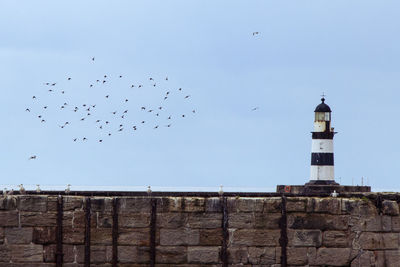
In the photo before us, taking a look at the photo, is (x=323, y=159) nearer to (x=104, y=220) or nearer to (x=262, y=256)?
(x=262, y=256)

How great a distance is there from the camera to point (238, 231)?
23625mm

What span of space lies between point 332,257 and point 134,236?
4323 mm

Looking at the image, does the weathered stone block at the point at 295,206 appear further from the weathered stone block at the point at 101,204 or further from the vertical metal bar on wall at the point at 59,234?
the vertical metal bar on wall at the point at 59,234

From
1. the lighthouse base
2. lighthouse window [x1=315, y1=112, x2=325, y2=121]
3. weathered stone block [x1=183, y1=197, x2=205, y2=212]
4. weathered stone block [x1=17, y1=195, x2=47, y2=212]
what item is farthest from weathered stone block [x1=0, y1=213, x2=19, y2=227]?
lighthouse window [x1=315, y1=112, x2=325, y2=121]

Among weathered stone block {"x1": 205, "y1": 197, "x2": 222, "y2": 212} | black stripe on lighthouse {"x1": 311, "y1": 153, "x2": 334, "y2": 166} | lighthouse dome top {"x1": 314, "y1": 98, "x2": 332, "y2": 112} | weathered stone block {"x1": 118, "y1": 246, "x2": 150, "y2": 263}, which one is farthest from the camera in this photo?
lighthouse dome top {"x1": 314, "y1": 98, "x2": 332, "y2": 112}

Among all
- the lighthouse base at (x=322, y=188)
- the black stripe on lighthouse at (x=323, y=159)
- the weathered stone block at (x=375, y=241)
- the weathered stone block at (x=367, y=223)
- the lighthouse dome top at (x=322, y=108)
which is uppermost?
the lighthouse dome top at (x=322, y=108)

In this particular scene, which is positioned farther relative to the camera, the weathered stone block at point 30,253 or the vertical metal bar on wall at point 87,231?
the weathered stone block at point 30,253

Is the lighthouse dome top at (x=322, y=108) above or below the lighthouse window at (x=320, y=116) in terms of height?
above

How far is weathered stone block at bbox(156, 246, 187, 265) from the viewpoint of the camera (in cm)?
2367

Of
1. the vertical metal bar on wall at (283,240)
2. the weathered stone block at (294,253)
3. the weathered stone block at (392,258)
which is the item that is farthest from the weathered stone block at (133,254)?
the weathered stone block at (392,258)

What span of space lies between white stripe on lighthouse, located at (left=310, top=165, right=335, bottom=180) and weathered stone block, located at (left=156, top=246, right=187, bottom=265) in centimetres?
2437

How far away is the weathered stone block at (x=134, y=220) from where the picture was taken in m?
23.8

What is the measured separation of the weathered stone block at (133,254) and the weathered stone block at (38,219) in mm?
1634

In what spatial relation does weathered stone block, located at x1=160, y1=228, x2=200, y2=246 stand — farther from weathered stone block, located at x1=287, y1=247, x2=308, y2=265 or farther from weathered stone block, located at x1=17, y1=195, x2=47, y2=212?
weathered stone block, located at x1=17, y1=195, x2=47, y2=212
